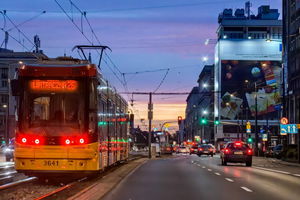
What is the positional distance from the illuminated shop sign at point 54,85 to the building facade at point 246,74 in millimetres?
101232

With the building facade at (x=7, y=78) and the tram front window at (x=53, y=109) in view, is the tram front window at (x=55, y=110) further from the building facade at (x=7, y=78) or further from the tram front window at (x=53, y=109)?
the building facade at (x=7, y=78)

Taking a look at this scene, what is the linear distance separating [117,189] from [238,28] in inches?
4659

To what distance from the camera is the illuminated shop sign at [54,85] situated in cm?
1745

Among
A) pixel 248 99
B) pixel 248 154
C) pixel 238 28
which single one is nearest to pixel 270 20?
pixel 238 28

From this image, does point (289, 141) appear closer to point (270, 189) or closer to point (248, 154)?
point (248, 154)

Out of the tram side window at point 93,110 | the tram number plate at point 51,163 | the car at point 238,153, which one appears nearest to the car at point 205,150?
the car at point 238,153

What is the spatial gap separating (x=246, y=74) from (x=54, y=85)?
108505 millimetres

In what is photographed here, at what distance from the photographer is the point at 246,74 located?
4855 inches

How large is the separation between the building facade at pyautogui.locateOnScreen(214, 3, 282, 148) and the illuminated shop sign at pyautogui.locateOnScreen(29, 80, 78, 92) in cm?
10123

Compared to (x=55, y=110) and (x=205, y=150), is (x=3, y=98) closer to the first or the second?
(x=205, y=150)

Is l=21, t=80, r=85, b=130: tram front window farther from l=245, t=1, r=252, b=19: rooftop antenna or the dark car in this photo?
l=245, t=1, r=252, b=19: rooftop antenna

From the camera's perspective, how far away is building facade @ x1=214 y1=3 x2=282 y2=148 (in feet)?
396

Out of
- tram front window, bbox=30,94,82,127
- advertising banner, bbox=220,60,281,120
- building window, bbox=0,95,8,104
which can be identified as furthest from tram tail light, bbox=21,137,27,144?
advertising banner, bbox=220,60,281,120

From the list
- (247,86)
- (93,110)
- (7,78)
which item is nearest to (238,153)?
(93,110)
